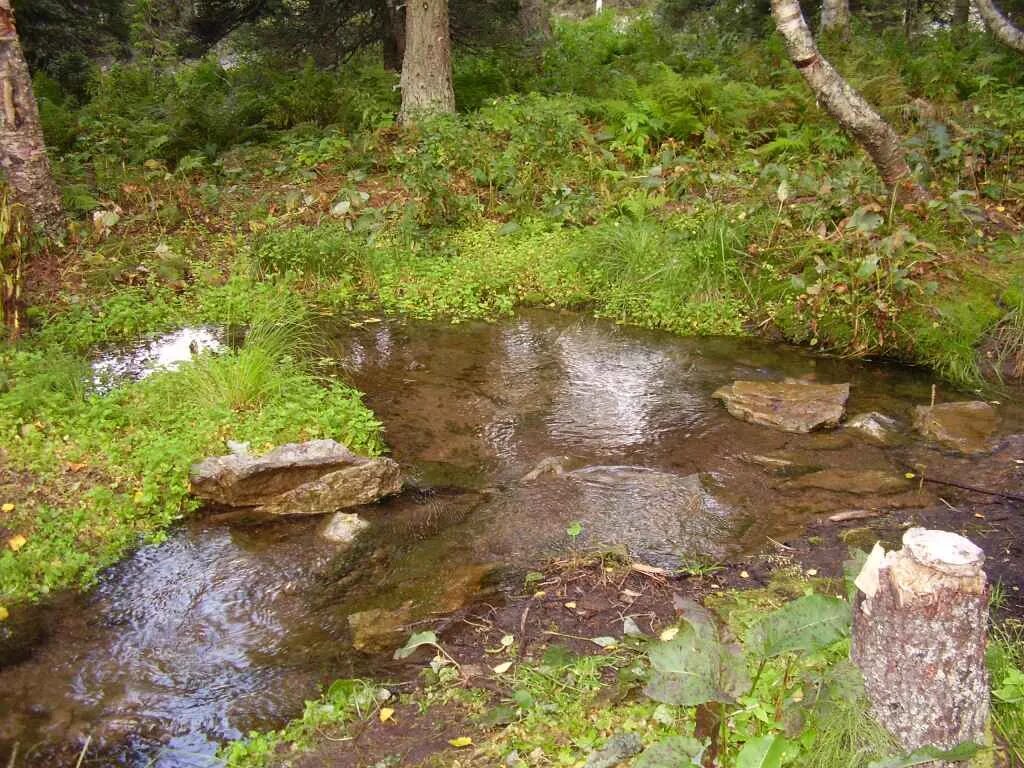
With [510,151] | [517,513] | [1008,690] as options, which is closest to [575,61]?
[510,151]

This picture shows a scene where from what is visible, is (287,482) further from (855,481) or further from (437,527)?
(855,481)

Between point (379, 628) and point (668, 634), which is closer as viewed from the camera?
point (668, 634)

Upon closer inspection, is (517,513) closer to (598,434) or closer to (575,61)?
(598,434)

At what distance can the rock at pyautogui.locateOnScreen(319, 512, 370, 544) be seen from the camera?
512cm

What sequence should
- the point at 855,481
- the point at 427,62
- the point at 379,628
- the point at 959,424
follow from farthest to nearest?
the point at 427,62, the point at 959,424, the point at 855,481, the point at 379,628

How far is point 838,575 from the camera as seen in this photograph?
4547 millimetres

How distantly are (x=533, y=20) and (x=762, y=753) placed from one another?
1610 centimetres

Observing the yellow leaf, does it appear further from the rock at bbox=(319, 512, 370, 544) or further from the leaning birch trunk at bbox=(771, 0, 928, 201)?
the leaning birch trunk at bbox=(771, 0, 928, 201)

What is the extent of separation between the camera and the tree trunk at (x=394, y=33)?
43.6 ft

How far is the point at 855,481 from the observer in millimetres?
5645

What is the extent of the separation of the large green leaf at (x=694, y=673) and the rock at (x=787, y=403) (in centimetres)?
370

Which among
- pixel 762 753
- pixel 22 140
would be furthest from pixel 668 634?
pixel 22 140

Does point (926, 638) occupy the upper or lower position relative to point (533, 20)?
lower

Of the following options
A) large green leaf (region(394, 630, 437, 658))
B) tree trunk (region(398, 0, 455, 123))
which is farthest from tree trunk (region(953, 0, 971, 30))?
large green leaf (region(394, 630, 437, 658))
